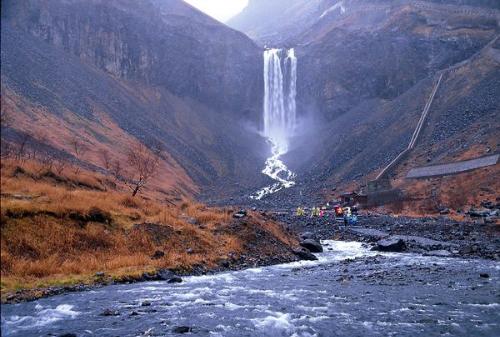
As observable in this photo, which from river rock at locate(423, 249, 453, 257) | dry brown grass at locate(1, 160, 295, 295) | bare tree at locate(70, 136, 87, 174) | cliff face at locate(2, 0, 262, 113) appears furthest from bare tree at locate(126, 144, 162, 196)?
river rock at locate(423, 249, 453, 257)

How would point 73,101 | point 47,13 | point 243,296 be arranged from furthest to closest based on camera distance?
point 47,13
point 73,101
point 243,296

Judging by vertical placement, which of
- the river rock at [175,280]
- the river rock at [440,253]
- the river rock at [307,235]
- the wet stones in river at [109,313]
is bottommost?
the wet stones in river at [109,313]

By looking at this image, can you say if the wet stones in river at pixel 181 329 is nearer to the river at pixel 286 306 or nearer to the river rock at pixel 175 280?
the river at pixel 286 306

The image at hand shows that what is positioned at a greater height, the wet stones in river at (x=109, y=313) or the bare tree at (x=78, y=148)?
the bare tree at (x=78, y=148)

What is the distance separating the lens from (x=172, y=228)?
2381 cm

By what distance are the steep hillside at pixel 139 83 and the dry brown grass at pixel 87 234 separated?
2600cm

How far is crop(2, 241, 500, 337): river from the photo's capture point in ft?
38.8

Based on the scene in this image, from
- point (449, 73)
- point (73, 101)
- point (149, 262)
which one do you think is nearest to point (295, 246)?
point (149, 262)

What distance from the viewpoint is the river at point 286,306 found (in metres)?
11.8

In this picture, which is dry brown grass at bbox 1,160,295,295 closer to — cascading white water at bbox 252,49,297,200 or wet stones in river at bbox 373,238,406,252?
wet stones in river at bbox 373,238,406,252

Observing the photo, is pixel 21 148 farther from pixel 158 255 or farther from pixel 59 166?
pixel 158 255

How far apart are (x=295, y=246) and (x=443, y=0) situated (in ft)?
342

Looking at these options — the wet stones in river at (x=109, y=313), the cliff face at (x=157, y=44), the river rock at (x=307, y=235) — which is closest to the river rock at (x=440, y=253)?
the river rock at (x=307, y=235)

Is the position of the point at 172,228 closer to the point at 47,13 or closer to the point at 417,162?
the point at 417,162
